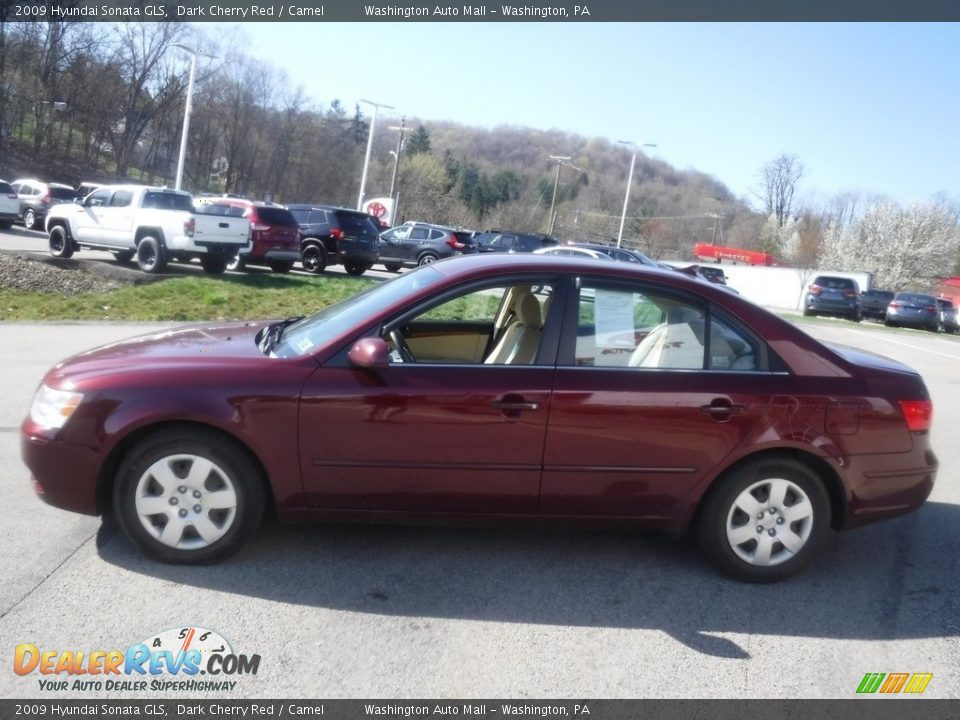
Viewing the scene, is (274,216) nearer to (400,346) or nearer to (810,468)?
(400,346)

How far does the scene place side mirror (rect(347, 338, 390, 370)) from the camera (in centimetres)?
413

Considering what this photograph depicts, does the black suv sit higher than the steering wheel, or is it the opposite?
the black suv

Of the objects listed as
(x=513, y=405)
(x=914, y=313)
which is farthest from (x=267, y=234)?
(x=914, y=313)

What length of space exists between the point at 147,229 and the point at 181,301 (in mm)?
4305

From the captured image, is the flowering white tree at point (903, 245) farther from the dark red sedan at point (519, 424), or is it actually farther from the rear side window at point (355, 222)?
the dark red sedan at point (519, 424)

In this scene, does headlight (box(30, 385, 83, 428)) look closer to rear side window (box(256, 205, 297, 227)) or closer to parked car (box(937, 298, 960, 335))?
rear side window (box(256, 205, 297, 227))

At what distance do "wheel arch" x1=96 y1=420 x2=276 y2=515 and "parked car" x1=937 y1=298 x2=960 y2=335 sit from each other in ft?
121

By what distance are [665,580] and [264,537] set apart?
2227 millimetres

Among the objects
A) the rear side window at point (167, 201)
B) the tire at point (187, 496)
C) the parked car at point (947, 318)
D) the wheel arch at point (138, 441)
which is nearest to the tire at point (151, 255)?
the rear side window at point (167, 201)

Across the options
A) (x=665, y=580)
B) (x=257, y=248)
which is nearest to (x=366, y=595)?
(x=665, y=580)

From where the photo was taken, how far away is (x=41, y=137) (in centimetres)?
5756

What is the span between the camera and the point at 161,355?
442 cm
